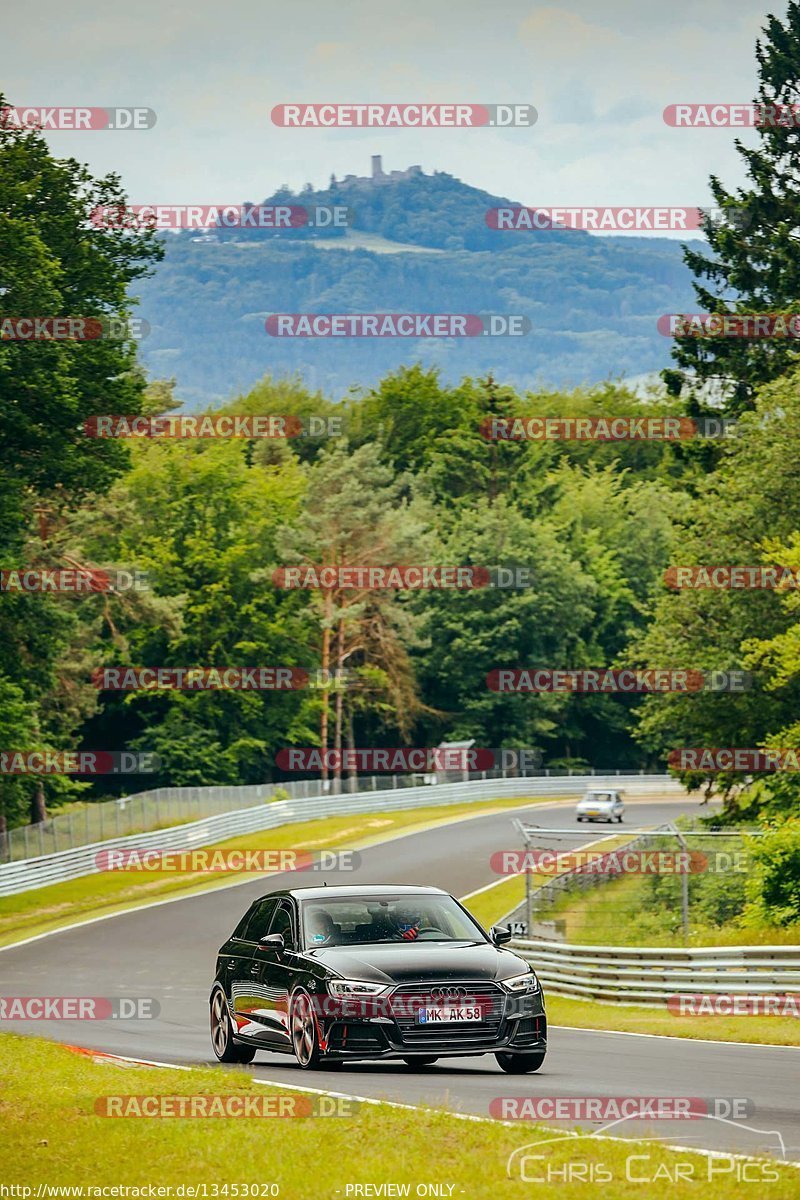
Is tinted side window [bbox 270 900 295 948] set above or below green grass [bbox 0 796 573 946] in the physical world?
above

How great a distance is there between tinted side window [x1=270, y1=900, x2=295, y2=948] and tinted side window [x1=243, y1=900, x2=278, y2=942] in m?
0.17

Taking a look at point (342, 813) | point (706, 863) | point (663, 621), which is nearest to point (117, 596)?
point (342, 813)

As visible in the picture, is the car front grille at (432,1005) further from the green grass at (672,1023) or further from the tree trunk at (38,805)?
the tree trunk at (38,805)

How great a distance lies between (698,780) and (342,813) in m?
25.2

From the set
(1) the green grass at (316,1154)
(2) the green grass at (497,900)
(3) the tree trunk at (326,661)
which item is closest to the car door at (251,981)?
(1) the green grass at (316,1154)

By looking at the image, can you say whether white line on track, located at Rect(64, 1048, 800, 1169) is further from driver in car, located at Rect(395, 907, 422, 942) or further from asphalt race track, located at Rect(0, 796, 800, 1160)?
driver in car, located at Rect(395, 907, 422, 942)

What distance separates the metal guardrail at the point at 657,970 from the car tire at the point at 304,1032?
8.78 m

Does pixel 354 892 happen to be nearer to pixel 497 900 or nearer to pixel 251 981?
pixel 251 981

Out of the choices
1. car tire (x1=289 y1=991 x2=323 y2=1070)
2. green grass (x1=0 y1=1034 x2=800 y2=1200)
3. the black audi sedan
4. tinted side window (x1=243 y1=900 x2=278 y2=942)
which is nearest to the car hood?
the black audi sedan

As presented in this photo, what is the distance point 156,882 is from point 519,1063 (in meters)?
38.5

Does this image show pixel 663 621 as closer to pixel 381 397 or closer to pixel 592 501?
pixel 592 501

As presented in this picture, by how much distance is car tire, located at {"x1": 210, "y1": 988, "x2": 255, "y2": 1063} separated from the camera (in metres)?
15.5

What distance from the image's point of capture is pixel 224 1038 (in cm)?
1569

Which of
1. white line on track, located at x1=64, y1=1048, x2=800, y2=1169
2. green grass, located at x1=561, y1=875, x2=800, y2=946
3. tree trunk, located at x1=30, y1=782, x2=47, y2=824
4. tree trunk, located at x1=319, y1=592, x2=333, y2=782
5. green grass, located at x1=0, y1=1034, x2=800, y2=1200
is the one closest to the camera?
green grass, located at x1=0, y1=1034, x2=800, y2=1200
